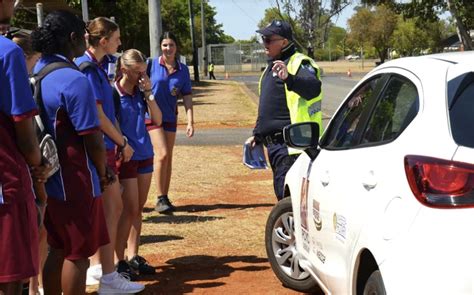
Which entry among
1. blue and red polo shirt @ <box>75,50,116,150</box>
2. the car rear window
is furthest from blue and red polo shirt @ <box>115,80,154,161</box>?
the car rear window

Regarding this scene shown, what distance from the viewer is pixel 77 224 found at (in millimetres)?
3822

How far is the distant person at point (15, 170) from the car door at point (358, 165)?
1.53 meters

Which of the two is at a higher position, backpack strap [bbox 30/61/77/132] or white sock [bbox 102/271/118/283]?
backpack strap [bbox 30/61/77/132]

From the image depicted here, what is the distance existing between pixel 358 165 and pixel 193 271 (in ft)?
9.09

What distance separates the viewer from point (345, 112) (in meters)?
4.40

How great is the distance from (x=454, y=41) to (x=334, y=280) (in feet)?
170

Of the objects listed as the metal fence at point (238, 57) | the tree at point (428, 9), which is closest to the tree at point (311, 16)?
the tree at point (428, 9)

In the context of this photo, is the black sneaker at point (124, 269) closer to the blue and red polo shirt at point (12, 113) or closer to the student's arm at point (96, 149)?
the student's arm at point (96, 149)

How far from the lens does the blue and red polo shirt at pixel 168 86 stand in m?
7.85

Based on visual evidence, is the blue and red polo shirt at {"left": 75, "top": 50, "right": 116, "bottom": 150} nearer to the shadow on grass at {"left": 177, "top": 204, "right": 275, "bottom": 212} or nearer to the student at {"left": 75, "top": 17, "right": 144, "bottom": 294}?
the student at {"left": 75, "top": 17, "right": 144, "bottom": 294}

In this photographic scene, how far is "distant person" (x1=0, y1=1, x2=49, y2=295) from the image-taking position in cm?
301

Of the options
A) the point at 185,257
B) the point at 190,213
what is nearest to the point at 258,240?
the point at 185,257

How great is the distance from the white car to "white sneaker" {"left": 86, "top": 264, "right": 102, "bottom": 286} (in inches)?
69.7

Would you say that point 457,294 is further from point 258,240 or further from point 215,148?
point 215,148
